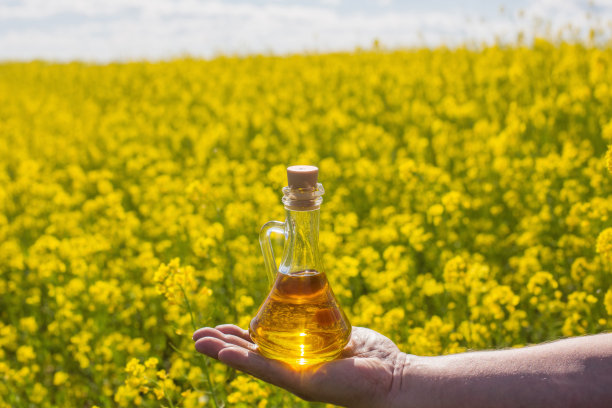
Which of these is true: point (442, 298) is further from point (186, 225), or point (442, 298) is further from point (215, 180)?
point (215, 180)

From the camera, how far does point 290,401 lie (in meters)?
2.03

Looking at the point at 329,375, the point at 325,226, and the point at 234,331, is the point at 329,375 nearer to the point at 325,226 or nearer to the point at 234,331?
the point at 234,331

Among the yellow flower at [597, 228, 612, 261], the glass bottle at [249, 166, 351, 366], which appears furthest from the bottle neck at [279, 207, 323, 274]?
the yellow flower at [597, 228, 612, 261]

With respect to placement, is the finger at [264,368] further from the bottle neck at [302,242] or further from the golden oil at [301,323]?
the bottle neck at [302,242]

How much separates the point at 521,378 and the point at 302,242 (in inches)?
26.9

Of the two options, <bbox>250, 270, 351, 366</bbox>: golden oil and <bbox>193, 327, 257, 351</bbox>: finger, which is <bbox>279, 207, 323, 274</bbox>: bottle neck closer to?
<bbox>250, 270, 351, 366</bbox>: golden oil

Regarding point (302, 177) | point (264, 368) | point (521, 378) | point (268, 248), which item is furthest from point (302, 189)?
point (521, 378)

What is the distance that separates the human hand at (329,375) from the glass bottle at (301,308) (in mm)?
42

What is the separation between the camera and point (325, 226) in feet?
11.8

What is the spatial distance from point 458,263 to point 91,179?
13.3ft

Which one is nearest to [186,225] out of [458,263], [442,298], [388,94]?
[442,298]

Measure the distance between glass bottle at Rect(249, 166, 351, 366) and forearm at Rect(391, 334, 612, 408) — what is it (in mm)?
252

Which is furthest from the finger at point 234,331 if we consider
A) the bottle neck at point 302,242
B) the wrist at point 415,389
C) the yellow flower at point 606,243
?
the yellow flower at point 606,243

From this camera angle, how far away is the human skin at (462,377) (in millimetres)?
1476
